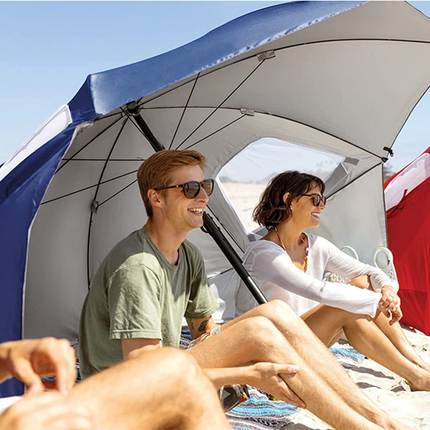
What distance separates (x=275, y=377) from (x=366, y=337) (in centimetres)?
108

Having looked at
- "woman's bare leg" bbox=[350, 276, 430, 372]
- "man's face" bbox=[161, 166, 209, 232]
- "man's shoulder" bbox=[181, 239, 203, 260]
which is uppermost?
"man's face" bbox=[161, 166, 209, 232]

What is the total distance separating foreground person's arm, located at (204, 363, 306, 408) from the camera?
2.41 m

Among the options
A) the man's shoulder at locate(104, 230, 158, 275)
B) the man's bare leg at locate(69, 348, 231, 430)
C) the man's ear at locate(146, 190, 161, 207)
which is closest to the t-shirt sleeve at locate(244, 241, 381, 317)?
the man's ear at locate(146, 190, 161, 207)

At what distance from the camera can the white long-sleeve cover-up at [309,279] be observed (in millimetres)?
3184

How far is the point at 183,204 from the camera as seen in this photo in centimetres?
275

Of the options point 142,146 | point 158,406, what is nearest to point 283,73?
point 142,146

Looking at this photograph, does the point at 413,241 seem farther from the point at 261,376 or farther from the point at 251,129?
the point at 261,376

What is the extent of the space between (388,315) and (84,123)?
6.41 ft

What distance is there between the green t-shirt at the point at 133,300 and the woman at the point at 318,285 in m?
0.73

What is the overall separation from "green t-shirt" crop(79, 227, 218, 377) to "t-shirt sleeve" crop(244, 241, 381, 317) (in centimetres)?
69

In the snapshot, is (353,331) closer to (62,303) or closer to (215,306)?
(215,306)

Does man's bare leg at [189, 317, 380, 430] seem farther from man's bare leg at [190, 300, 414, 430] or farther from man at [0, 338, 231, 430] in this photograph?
man at [0, 338, 231, 430]

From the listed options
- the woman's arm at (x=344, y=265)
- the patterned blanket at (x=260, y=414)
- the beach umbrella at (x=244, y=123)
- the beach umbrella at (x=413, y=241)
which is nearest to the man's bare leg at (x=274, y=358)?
the patterned blanket at (x=260, y=414)

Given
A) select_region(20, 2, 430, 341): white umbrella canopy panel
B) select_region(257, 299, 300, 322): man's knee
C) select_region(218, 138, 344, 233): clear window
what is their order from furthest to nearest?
select_region(218, 138, 344, 233): clear window < select_region(20, 2, 430, 341): white umbrella canopy panel < select_region(257, 299, 300, 322): man's knee
